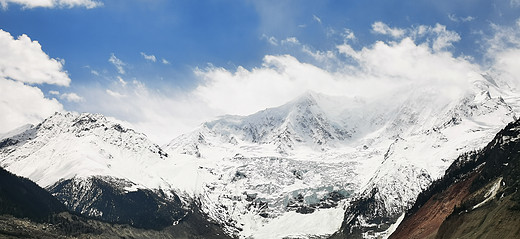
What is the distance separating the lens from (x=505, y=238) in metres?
178

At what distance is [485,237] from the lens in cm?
19138

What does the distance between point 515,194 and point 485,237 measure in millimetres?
20854

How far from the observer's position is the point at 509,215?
18900cm

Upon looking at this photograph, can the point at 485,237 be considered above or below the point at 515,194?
below

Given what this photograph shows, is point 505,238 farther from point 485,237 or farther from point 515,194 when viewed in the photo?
point 515,194

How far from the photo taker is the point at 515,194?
7840 inches

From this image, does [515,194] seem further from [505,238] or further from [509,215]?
[505,238]

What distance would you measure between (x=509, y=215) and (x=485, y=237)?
10.9 m

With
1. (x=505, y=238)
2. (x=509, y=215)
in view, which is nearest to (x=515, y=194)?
(x=509, y=215)

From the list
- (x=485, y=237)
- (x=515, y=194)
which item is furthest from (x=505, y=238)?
(x=515, y=194)

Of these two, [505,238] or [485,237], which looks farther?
[485,237]

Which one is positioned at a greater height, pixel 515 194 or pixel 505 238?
pixel 515 194

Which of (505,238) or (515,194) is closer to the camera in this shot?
(505,238)

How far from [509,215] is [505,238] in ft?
43.5
